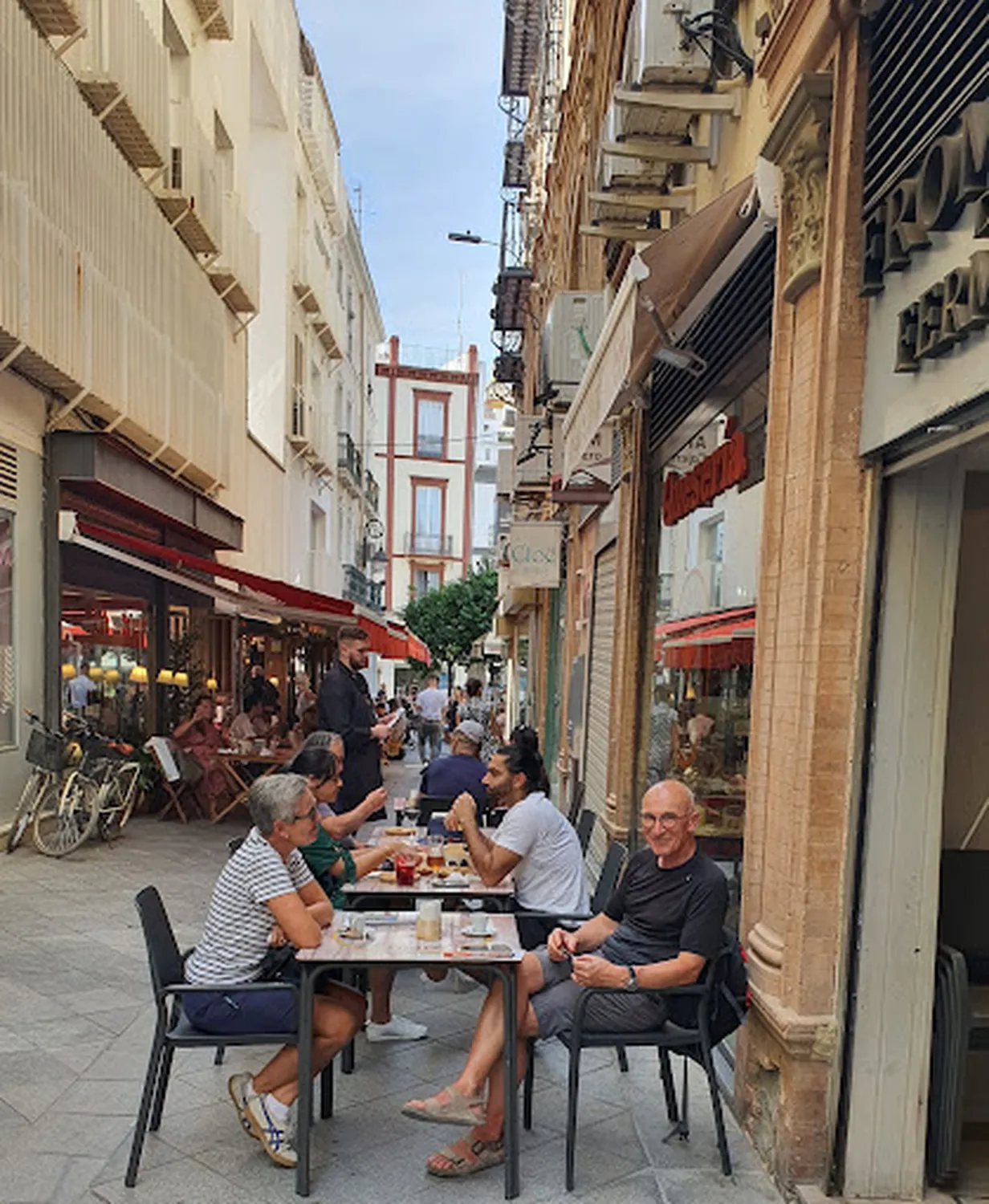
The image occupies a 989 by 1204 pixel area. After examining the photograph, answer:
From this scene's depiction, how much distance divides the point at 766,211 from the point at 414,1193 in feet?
13.2

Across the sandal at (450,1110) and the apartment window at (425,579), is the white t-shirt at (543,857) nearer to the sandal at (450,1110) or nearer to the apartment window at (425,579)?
the sandal at (450,1110)

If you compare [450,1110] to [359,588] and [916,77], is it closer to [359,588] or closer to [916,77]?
[916,77]

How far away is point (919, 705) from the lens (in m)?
3.23

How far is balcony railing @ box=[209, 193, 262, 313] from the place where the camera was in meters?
13.3

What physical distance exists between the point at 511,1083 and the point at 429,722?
15228 mm

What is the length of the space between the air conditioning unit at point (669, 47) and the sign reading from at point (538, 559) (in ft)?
28.6

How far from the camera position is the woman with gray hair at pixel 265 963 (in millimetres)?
3482

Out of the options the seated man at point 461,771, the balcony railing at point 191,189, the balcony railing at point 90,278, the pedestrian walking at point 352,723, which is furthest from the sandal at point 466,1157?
the balcony railing at point 191,189

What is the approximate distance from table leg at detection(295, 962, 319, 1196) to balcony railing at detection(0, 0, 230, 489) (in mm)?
5934

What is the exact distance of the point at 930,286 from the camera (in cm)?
286

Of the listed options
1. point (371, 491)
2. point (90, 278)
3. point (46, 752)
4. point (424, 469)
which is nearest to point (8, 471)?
point (90, 278)

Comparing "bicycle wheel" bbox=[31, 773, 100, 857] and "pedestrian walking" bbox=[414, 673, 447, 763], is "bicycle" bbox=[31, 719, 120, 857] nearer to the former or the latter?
"bicycle wheel" bbox=[31, 773, 100, 857]

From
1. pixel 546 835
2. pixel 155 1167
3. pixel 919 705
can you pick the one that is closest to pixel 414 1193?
pixel 155 1167

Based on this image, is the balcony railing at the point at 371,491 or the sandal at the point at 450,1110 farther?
the balcony railing at the point at 371,491
